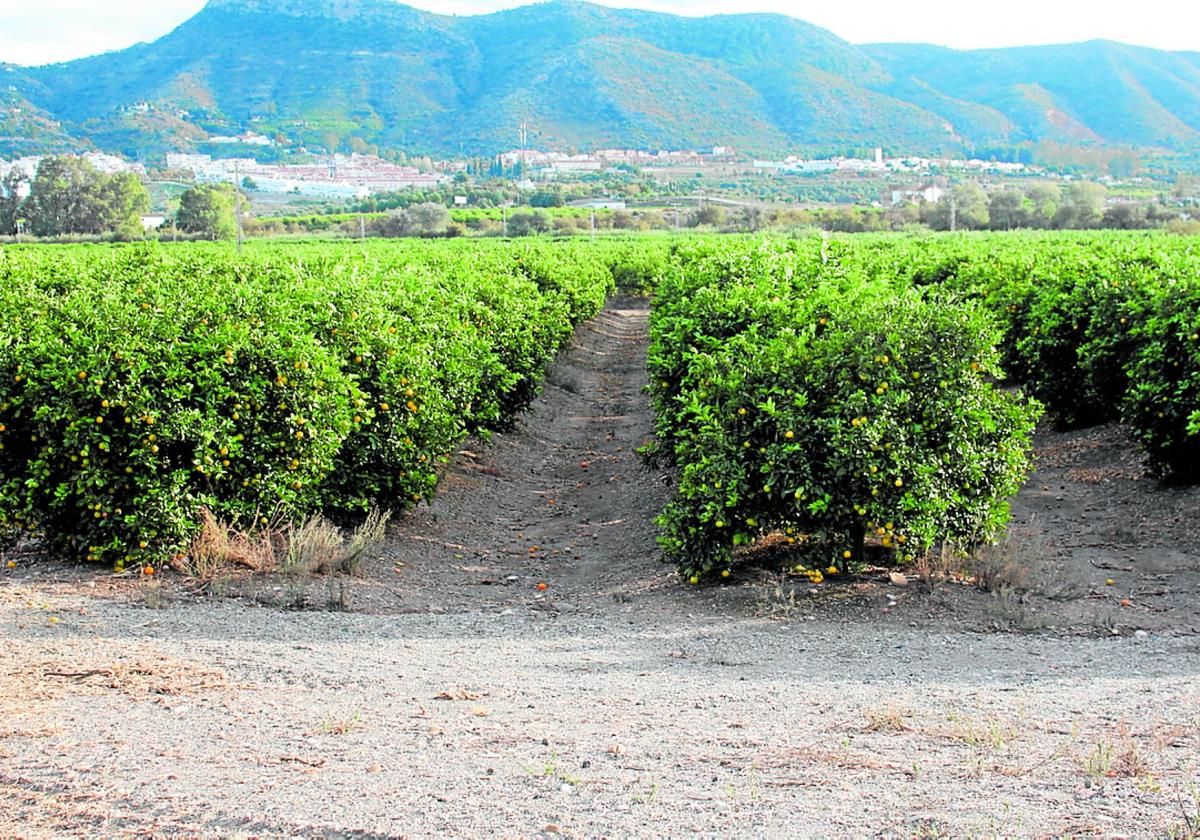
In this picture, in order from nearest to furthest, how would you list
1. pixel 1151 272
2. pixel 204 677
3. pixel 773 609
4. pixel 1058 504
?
1. pixel 204 677
2. pixel 773 609
3. pixel 1058 504
4. pixel 1151 272

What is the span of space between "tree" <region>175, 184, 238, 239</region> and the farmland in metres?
58.9

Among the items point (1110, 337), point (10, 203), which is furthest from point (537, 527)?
point (10, 203)

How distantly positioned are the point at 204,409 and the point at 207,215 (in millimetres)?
65412

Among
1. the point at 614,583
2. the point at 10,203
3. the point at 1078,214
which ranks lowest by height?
the point at 614,583

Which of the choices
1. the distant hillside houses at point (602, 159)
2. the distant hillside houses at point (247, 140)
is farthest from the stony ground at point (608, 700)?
the distant hillside houses at point (247, 140)

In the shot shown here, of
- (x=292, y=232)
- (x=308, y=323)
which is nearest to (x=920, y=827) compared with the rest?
(x=308, y=323)

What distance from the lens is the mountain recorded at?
13475cm

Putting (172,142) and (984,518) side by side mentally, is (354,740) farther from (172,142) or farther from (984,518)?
(172,142)

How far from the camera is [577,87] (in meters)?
142

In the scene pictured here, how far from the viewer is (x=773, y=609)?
7004mm

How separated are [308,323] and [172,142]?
118733 mm

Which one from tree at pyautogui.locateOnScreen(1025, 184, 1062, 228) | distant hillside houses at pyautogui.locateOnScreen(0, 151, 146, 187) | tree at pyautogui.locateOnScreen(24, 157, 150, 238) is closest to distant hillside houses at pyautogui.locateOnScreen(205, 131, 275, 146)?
distant hillside houses at pyautogui.locateOnScreen(0, 151, 146, 187)

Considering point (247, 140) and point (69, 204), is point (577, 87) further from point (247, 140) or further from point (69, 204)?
point (69, 204)

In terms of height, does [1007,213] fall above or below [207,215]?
above
